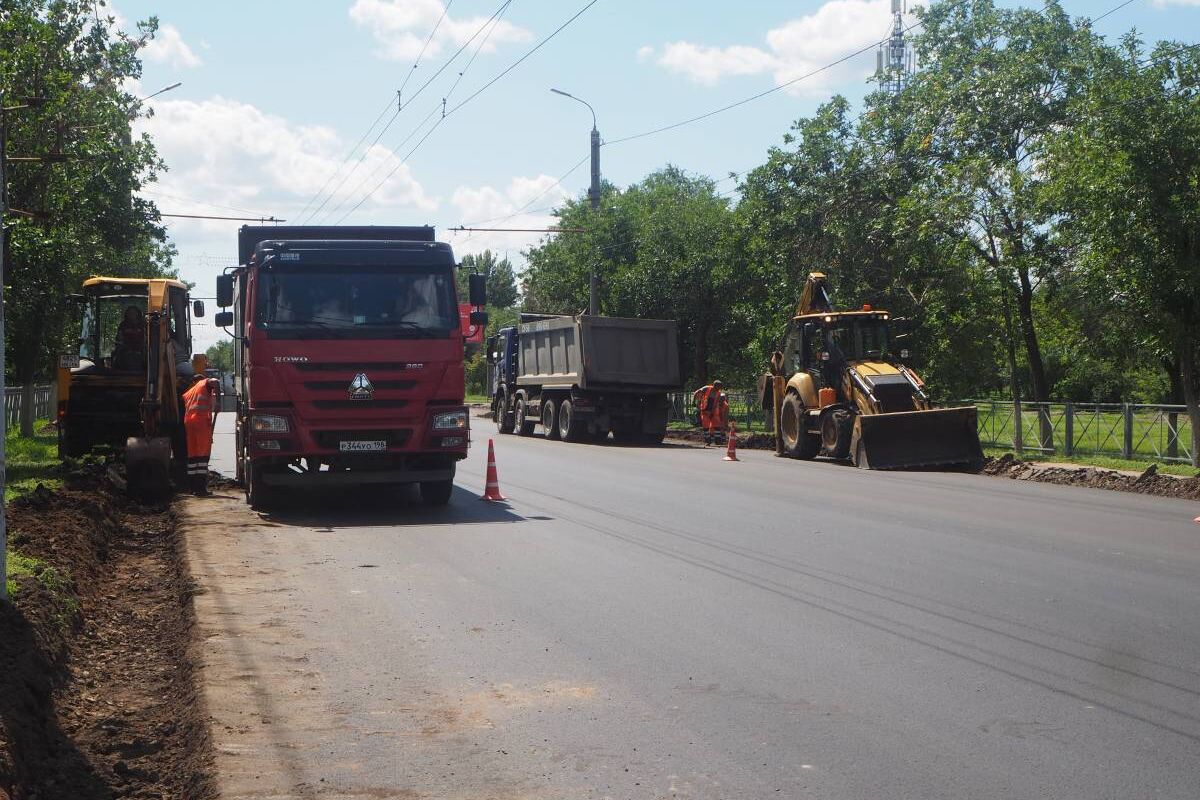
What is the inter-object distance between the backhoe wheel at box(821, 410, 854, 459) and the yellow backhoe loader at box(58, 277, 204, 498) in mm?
11041

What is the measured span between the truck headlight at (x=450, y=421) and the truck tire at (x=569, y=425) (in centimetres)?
1517

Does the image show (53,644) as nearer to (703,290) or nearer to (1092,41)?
(1092,41)

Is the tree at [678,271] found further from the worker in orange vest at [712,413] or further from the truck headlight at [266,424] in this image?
the truck headlight at [266,424]

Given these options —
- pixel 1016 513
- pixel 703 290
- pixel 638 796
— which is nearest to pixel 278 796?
pixel 638 796

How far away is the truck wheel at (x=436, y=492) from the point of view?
1467cm

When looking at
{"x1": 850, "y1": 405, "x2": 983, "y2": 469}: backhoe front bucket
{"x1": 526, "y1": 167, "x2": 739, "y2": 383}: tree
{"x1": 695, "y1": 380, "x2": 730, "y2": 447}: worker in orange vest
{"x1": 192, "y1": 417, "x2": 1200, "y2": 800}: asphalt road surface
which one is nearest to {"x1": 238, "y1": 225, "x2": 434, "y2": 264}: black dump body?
{"x1": 192, "y1": 417, "x2": 1200, "y2": 800}: asphalt road surface

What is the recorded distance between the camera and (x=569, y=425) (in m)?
29.6

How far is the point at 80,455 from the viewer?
18562 millimetres

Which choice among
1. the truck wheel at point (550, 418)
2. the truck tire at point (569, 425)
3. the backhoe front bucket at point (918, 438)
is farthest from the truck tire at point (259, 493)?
the truck wheel at point (550, 418)

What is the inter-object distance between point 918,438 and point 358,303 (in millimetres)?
11145

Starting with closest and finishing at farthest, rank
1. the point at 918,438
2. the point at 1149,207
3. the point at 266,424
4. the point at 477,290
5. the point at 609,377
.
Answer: the point at 266,424, the point at 477,290, the point at 1149,207, the point at 918,438, the point at 609,377

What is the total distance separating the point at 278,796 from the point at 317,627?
3120mm

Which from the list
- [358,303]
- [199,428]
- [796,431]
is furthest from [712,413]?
[358,303]

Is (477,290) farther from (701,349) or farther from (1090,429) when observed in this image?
(701,349)
